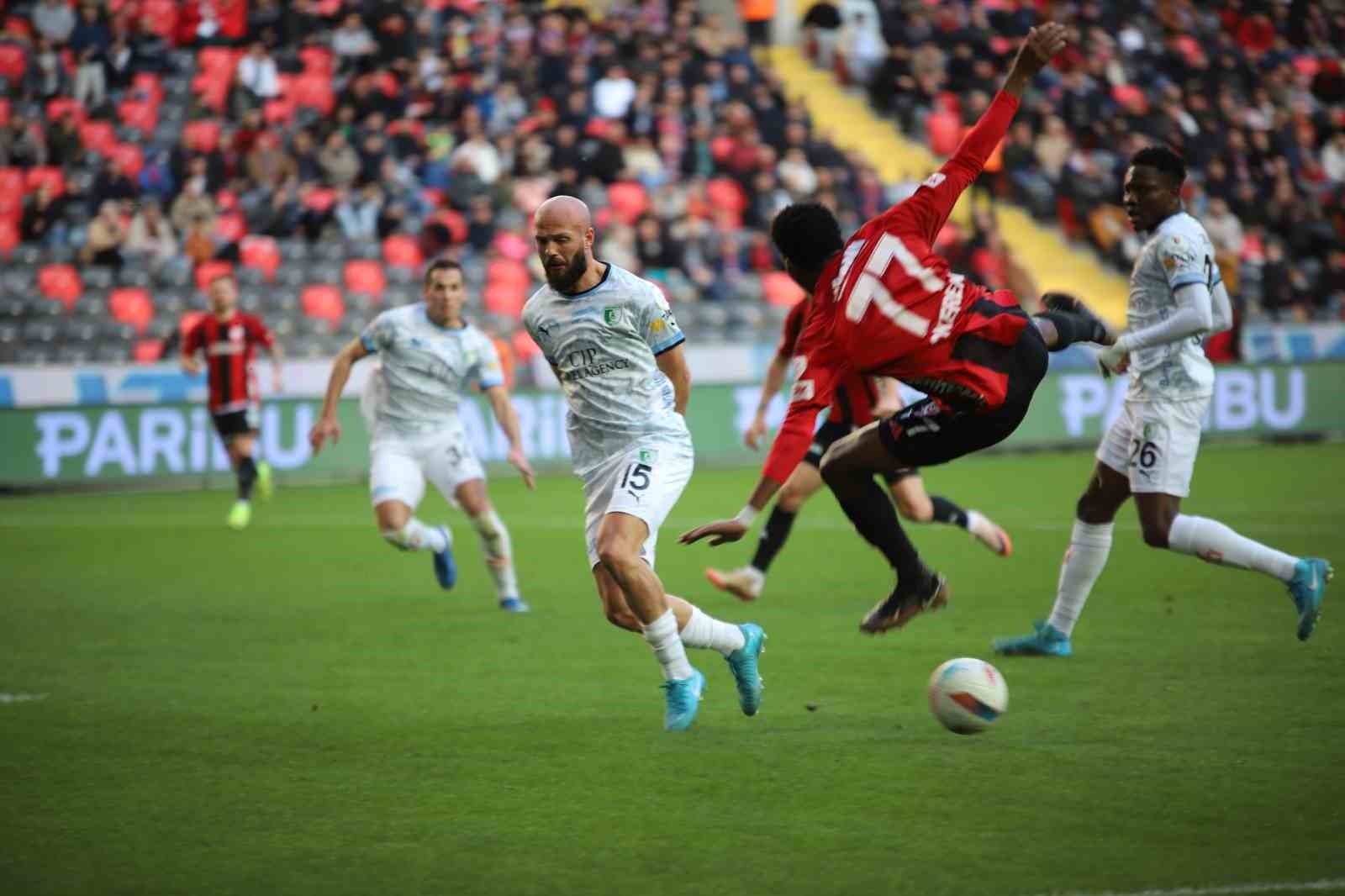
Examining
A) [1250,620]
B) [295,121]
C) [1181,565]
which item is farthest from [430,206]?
[1250,620]

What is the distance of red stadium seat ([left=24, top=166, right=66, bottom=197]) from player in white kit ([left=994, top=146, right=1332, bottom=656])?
16118 mm

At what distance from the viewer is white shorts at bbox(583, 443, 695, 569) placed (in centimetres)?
695

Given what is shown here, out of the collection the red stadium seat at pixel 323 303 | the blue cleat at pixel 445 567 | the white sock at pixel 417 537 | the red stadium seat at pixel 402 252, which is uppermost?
the white sock at pixel 417 537

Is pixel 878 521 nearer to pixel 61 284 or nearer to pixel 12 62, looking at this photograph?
pixel 61 284

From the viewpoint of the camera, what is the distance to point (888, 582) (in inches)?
453

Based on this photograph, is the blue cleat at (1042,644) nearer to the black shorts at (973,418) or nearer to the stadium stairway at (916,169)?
the black shorts at (973,418)

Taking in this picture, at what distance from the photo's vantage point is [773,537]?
1078cm

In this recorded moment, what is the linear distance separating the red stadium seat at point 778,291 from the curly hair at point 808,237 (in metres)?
16.7

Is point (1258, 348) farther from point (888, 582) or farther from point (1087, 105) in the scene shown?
point (888, 582)

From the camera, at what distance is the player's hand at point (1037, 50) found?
250 inches

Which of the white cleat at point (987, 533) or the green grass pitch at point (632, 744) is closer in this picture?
the green grass pitch at point (632, 744)

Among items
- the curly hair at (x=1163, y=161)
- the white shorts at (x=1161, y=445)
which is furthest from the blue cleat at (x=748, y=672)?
the curly hair at (x=1163, y=161)

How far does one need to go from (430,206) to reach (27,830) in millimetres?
17755

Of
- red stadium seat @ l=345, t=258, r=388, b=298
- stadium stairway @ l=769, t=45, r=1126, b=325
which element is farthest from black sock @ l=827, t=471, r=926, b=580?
stadium stairway @ l=769, t=45, r=1126, b=325
